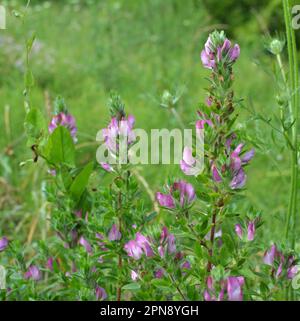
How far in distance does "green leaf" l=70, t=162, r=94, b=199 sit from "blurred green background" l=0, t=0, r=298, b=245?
364mm

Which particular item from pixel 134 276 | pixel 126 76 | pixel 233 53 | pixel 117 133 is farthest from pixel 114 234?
pixel 126 76

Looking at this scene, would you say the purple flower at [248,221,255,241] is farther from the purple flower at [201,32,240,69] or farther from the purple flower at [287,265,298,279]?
the purple flower at [201,32,240,69]

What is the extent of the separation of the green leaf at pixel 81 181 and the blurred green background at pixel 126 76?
0.36m

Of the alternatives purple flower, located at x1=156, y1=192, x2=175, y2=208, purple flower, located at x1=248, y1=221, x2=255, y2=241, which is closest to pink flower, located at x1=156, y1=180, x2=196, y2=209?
purple flower, located at x1=156, y1=192, x2=175, y2=208

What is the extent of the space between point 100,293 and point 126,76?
270 cm

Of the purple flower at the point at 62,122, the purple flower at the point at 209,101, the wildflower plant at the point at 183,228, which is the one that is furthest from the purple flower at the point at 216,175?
the purple flower at the point at 62,122

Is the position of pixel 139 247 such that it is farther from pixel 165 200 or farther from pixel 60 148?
pixel 60 148

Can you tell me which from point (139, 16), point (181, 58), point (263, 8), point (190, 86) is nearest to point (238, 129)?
point (190, 86)

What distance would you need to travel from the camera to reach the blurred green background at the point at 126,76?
2264 mm

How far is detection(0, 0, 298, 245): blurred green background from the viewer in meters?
2.26

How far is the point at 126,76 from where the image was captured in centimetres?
378

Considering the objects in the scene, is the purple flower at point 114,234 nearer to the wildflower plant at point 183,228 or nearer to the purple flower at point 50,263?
the wildflower plant at point 183,228

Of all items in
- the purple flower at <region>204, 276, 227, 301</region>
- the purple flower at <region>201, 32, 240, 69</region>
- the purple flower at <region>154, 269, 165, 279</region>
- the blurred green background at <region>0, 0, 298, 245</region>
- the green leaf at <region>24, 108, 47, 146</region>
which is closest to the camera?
the purple flower at <region>204, 276, 227, 301</region>
